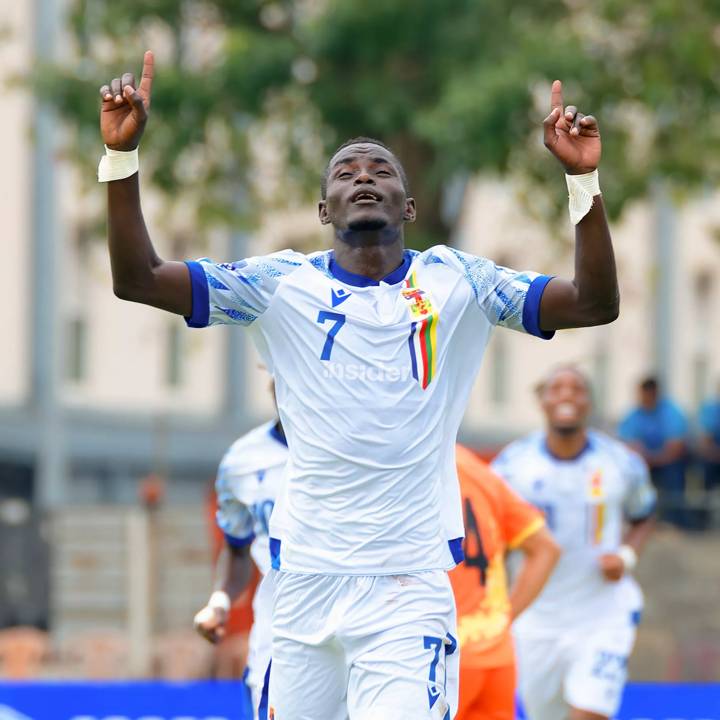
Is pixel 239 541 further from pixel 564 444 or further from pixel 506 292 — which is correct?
pixel 564 444

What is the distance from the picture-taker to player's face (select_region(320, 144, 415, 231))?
581cm

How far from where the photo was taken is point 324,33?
53.6ft

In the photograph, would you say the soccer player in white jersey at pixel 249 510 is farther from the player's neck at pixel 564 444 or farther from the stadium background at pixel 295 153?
the stadium background at pixel 295 153

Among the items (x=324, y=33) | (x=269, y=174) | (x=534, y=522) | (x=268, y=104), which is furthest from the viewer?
(x=269, y=174)

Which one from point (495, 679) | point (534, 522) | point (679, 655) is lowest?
point (679, 655)

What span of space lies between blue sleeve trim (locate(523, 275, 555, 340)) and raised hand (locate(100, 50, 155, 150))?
123 cm

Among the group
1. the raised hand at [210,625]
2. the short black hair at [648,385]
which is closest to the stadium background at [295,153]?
the short black hair at [648,385]

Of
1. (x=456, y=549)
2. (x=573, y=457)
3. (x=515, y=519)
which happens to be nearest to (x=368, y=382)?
(x=456, y=549)

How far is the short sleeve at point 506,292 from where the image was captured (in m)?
5.83

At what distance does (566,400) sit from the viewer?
1068cm

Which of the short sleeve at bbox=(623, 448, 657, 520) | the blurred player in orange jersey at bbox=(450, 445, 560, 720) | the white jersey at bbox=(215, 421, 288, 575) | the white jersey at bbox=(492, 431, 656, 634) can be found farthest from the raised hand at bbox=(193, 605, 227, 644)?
the short sleeve at bbox=(623, 448, 657, 520)

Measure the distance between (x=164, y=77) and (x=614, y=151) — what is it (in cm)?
388

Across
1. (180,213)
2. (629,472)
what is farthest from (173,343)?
(629,472)

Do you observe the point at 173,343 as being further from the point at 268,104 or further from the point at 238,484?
the point at 238,484
